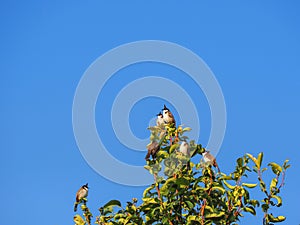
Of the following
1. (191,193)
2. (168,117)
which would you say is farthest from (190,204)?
(168,117)

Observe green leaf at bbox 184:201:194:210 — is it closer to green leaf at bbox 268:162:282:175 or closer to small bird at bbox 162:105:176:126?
green leaf at bbox 268:162:282:175

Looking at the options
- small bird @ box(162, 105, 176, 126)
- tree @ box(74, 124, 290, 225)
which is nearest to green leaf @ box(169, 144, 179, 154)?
tree @ box(74, 124, 290, 225)

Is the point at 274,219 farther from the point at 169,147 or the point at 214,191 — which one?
the point at 169,147

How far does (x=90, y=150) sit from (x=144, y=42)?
276 cm

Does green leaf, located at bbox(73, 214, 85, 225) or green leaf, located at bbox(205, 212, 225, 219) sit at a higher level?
green leaf, located at bbox(73, 214, 85, 225)

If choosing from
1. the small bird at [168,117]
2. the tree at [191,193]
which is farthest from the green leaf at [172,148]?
the small bird at [168,117]

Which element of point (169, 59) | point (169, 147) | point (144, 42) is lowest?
point (169, 147)

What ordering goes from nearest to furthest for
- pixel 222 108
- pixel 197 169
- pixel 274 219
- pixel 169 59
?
pixel 274 219
pixel 197 169
pixel 222 108
pixel 169 59

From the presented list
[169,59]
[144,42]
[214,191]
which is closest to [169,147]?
[214,191]

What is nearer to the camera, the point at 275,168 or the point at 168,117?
the point at 275,168

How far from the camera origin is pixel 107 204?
6.84m

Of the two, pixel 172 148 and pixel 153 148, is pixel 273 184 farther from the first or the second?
pixel 153 148

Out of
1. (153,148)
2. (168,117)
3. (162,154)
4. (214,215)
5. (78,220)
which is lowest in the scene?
(214,215)

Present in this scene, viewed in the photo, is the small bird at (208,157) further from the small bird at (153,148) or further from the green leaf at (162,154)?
the small bird at (153,148)
